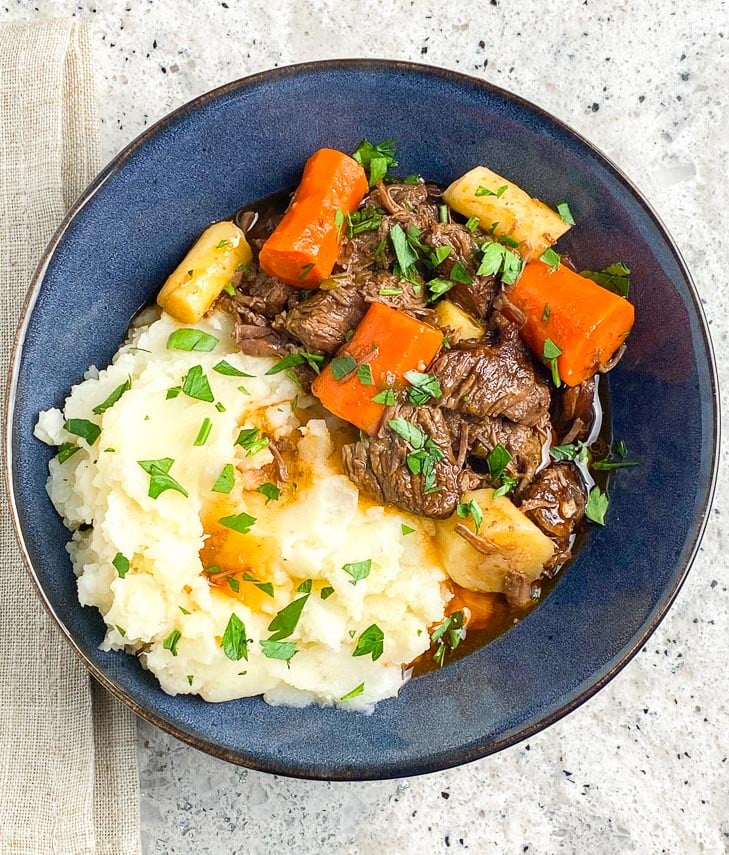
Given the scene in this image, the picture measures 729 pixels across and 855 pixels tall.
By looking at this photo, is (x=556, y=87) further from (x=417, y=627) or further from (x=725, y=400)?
(x=417, y=627)

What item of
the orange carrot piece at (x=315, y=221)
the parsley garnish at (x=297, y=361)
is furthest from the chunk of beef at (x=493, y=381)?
the orange carrot piece at (x=315, y=221)

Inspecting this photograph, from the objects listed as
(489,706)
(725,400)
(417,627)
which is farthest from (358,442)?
(725,400)

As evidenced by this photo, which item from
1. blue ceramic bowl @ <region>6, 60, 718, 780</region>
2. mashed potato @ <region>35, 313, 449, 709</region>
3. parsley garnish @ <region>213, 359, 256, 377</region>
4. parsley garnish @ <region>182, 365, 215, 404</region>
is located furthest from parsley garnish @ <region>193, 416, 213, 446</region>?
blue ceramic bowl @ <region>6, 60, 718, 780</region>

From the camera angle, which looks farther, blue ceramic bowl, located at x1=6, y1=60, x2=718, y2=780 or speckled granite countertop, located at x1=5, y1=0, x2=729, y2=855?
speckled granite countertop, located at x1=5, y1=0, x2=729, y2=855

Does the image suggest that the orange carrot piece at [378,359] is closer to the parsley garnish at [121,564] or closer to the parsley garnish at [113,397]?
the parsley garnish at [113,397]

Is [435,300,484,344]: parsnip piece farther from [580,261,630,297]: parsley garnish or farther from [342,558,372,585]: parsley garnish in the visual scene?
[342,558,372,585]: parsley garnish

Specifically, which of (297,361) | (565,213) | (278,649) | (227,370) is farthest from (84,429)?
(565,213)
